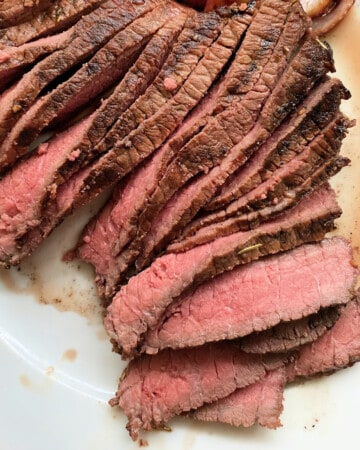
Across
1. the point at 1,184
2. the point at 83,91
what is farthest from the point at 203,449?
the point at 83,91

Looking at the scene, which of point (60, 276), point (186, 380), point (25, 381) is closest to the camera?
point (186, 380)

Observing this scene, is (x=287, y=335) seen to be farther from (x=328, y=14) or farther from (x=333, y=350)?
(x=328, y=14)

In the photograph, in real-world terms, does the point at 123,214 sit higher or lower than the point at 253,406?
higher

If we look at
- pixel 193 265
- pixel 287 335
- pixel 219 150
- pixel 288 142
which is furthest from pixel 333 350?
pixel 219 150

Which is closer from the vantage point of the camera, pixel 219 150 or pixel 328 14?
pixel 219 150

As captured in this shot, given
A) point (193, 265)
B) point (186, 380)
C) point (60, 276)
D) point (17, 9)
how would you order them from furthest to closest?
point (60, 276) < point (186, 380) < point (17, 9) < point (193, 265)

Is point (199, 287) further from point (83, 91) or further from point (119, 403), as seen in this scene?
point (83, 91)
